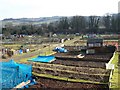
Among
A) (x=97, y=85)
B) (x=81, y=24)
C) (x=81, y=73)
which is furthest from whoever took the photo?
(x=81, y=24)

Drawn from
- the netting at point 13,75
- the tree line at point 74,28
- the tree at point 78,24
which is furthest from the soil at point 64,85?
the tree at point 78,24

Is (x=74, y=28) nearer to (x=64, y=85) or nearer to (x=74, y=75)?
(x=74, y=75)

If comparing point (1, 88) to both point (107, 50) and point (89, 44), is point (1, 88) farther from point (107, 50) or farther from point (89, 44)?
point (89, 44)

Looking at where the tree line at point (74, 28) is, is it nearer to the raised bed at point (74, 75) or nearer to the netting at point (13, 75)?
the raised bed at point (74, 75)

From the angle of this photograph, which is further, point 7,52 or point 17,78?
point 7,52

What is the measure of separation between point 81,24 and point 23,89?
164ft

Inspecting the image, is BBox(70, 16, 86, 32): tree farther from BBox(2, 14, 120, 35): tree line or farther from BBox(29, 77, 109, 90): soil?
BBox(29, 77, 109, 90): soil

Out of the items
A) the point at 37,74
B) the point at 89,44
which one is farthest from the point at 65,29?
the point at 37,74

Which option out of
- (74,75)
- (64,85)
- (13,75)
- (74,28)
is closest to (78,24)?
(74,28)

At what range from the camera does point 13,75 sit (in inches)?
463

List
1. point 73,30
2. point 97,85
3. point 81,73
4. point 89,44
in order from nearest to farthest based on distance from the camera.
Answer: point 97,85
point 81,73
point 89,44
point 73,30

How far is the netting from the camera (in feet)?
37.5

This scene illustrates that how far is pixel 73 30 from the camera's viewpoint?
55.6 m

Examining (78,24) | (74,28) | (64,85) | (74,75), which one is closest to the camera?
(64,85)
